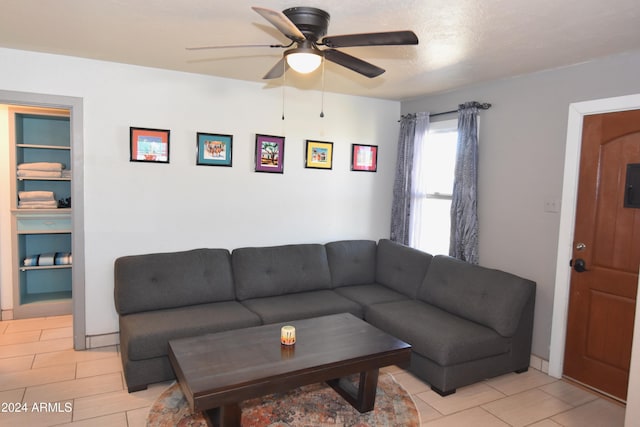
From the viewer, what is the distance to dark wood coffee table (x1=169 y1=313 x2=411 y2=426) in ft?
6.87

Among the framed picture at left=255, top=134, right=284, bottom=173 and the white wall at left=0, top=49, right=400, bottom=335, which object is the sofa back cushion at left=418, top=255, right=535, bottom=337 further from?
the framed picture at left=255, top=134, right=284, bottom=173

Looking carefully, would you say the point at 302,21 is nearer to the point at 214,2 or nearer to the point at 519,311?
the point at 214,2

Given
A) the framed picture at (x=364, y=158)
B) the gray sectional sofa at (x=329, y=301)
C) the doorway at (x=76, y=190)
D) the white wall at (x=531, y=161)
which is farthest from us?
the framed picture at (x=364, y=158)

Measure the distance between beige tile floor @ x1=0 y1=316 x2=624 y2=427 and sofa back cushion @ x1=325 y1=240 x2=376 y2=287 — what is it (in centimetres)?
113

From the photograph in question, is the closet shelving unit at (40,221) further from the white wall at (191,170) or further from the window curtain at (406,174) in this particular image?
the window curtain at (406,174)

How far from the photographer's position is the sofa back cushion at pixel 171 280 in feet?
10.7

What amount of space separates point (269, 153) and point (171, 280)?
1.52m

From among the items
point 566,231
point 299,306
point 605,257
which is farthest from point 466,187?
point 299,306

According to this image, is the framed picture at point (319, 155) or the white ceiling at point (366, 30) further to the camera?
the framed picture at point (319, 155)

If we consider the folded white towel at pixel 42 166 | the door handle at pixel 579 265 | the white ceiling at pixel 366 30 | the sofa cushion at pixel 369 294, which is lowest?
the sofa cushion at pixel 369 294

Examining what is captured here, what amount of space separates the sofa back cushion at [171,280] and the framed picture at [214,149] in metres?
0.83

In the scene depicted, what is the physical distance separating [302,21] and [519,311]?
2548mm

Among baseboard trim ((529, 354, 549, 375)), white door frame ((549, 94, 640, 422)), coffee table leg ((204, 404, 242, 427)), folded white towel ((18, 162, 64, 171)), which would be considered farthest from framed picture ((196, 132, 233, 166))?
baseboard trim ((529, 354, 549, 375))

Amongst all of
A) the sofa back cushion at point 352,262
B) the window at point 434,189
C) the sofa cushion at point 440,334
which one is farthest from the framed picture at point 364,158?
the sofa cushion at point 440,334
